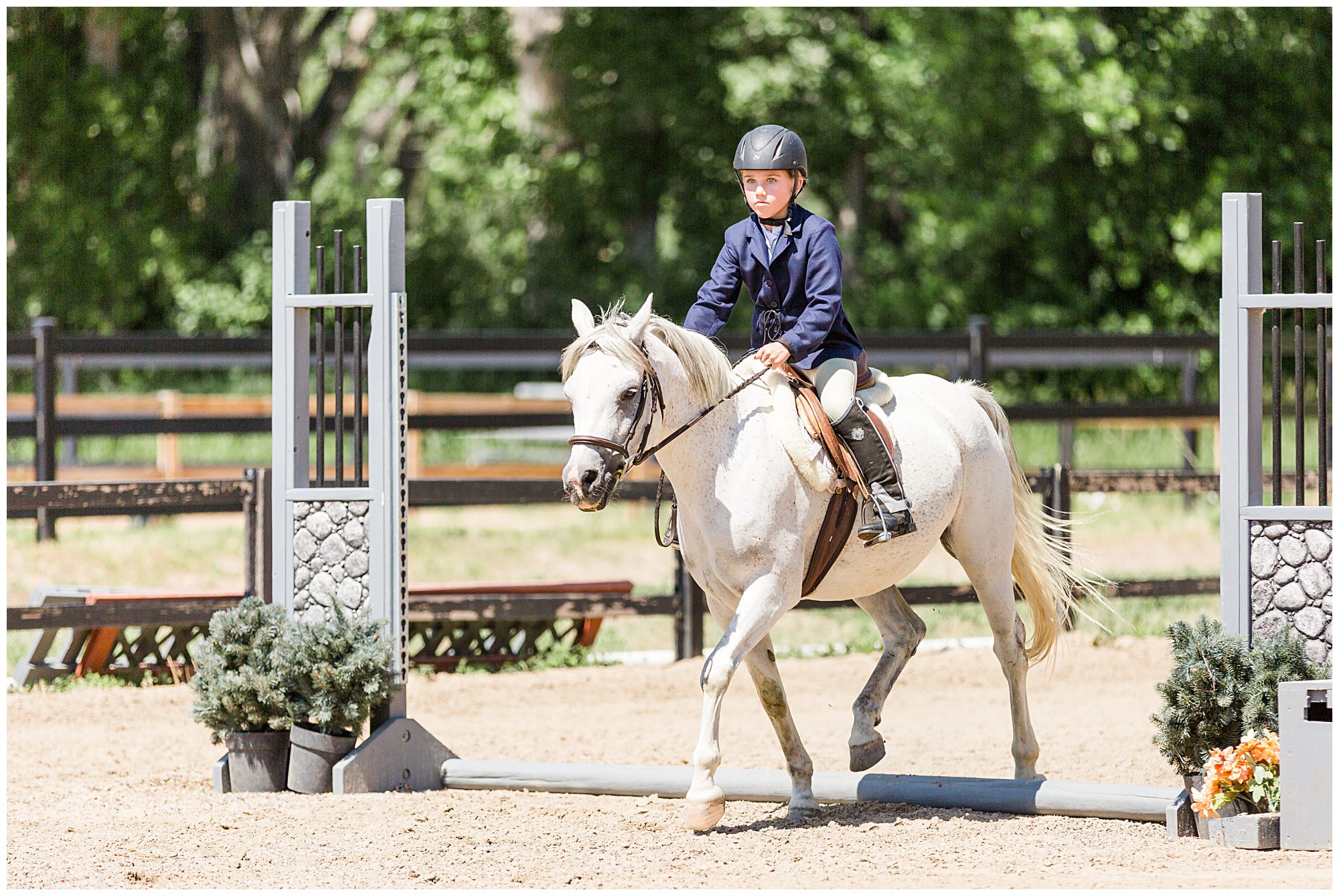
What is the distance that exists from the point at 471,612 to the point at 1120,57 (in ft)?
48.4

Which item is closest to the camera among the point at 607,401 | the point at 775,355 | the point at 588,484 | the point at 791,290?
the point at 588,484

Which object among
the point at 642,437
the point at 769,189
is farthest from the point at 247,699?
the point at 769,189

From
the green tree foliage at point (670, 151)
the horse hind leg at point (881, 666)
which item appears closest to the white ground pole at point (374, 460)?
the horse hind leg at point (881, 666)

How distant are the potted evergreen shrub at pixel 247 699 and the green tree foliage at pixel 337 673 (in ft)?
0.23

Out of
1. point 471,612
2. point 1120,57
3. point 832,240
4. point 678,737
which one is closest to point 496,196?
point 1120,57

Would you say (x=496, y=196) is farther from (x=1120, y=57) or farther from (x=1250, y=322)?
(x=1250, y=322)

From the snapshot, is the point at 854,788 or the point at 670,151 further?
the point at 670,151

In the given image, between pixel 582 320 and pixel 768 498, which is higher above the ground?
pixel 582 320

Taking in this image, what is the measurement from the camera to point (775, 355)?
5113mm

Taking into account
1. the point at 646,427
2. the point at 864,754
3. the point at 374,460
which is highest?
the point at 646,427

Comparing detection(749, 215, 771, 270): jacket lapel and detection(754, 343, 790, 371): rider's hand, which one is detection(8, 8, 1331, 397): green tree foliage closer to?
detection(749, 215, 771, 270): jacket lapel

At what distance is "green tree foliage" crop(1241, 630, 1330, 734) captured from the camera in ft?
15.7

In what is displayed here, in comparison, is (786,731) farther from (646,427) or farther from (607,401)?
(607,401)

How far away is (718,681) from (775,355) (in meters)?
1.15
